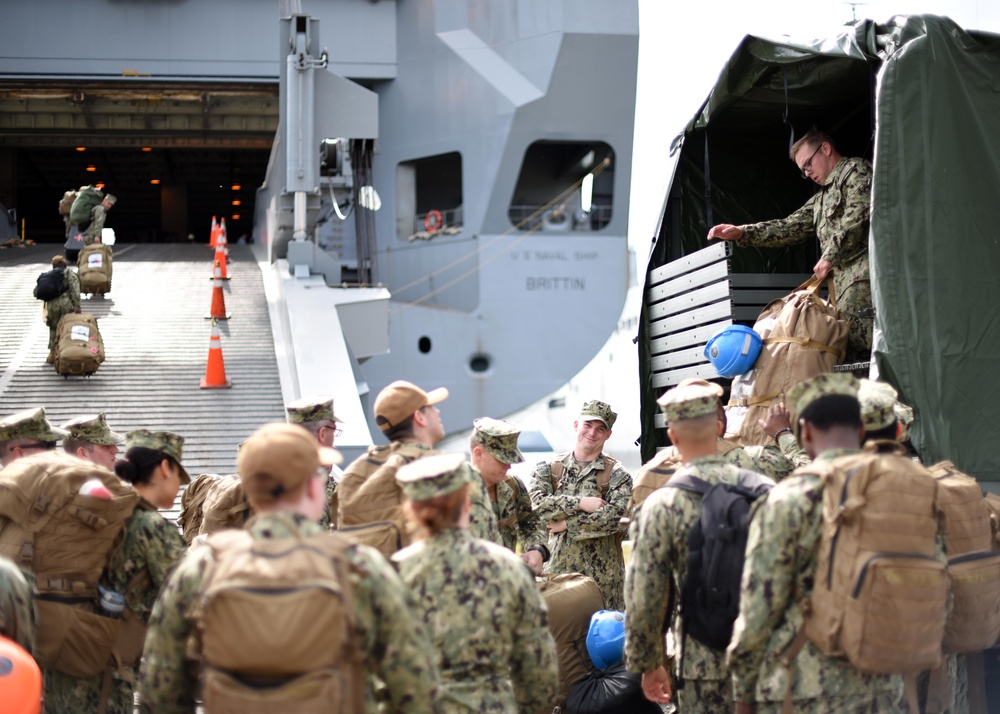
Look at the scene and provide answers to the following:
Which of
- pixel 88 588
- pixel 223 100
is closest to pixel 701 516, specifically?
pixel 88 588

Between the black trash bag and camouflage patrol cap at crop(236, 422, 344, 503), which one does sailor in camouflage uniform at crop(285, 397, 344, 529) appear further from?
camouflage patrol cap at crop(236, 422, 344, 503)

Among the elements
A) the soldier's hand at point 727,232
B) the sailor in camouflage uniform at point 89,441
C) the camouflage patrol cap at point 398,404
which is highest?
the soldier's hand at point 727,232

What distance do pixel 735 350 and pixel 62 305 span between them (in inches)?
308

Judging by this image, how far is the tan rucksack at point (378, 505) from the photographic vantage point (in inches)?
154

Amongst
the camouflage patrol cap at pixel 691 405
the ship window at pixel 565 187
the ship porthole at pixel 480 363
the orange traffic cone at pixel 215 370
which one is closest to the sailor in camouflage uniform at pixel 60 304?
the orange traffic cone at pixel 215 370

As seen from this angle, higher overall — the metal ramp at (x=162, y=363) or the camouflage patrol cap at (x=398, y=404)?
the camouflage patrol cap at (x=398, y=404)

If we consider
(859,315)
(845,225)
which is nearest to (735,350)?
(859,315)

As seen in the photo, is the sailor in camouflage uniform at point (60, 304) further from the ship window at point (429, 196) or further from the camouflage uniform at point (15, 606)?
the ship window at point (429, 196)

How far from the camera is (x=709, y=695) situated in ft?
13.3

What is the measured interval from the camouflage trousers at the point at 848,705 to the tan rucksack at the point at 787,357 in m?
2.17

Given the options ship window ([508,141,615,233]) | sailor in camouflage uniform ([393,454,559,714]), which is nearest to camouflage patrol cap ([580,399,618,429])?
sailor in camouflage uniform ([393,454,559,714])

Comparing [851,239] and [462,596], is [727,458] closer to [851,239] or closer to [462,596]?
[462,596]

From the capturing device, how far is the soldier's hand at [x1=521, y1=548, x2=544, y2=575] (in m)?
5.41

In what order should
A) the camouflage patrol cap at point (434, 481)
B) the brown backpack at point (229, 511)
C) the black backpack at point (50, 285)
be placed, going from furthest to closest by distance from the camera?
the black backpack at point (50, 285) < the brown backpack at point (229, 511) < the camouflage patrol cap at point (434, 481)
